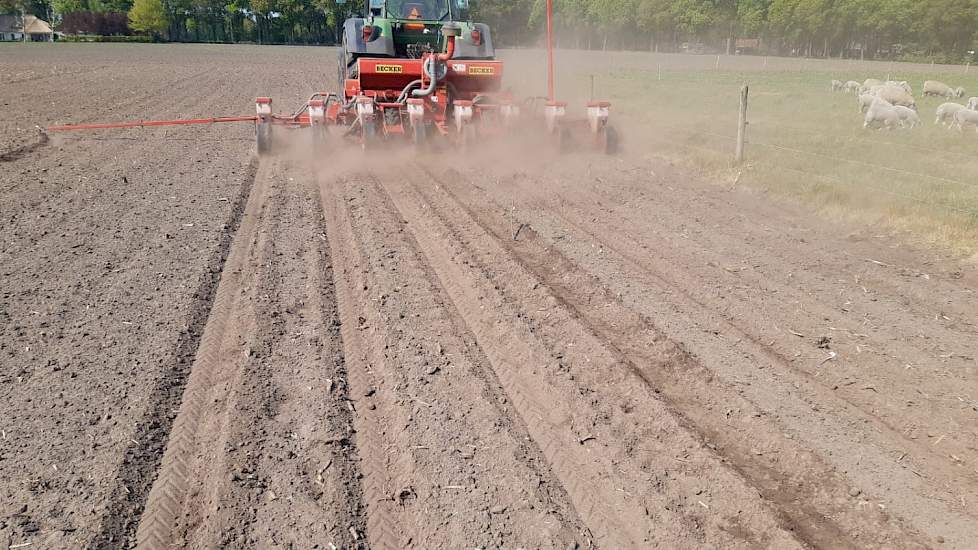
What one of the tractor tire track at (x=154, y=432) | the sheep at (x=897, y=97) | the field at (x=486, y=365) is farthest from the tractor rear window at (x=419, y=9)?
the sheep at (x=897, y=97)

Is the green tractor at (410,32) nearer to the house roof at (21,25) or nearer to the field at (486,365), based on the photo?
the field at (486,365)

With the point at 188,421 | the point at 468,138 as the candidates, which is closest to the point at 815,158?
the point at 468,138

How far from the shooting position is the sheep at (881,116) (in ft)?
53.0

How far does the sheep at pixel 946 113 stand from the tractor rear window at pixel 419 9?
1238 centimetres

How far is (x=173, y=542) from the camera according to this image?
10.0 ft

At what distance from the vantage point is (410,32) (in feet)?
43.8

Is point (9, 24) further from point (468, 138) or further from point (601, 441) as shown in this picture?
point (601, 441)

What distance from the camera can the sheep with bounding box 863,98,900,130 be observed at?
53.0ft

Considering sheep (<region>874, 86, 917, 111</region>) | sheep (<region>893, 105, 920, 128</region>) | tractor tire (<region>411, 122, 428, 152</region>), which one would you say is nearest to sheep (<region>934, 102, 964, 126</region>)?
sheep (<region>893, 105, 920, 128</region>)

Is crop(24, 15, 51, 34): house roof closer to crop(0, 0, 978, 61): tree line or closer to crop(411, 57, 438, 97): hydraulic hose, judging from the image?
crop(0, 0, 978, 61): tree line

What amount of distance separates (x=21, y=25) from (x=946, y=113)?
115m

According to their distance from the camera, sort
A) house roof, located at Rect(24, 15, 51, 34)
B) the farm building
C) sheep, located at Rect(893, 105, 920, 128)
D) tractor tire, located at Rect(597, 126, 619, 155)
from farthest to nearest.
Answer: house roof, located at Rect(24, 15, 51, 34)
the farm building
sheep, located at Rect(893, 105, 920, 128)
tractor tire, located at Rect(597, 126, 619, 155)

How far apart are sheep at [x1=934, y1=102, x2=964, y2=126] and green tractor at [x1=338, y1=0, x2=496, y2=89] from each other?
1156 cm

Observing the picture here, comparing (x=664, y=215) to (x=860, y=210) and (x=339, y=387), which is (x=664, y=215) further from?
(x=339, y=387)
